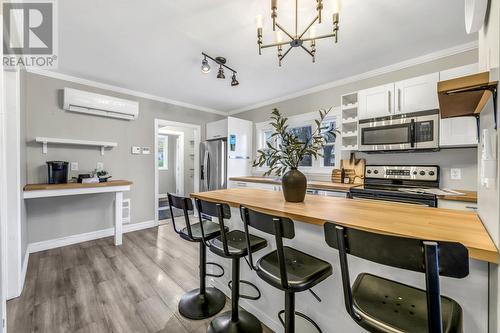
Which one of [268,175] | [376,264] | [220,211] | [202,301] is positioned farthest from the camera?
[268,175]

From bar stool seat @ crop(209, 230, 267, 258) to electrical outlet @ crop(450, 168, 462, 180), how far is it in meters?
2.49

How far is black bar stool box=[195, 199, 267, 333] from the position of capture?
1414mm

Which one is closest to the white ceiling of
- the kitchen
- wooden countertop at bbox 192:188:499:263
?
the kitchen

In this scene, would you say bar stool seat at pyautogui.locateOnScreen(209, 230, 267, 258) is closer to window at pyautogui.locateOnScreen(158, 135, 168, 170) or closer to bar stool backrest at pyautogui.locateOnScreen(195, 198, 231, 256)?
bar stool backrest at pyautogui.locateOnScreen(195, 198, 231, 256)

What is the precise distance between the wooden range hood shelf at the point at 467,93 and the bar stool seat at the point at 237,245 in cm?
126

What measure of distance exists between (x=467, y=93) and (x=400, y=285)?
0.87 m

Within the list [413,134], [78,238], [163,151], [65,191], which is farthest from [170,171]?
[413,134]

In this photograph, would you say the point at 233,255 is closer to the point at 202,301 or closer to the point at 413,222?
the point at 202,301

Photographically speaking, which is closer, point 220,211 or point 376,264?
point 376,264

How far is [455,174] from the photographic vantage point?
249 centimetres

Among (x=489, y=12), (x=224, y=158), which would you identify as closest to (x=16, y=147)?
(x=224, y=158)

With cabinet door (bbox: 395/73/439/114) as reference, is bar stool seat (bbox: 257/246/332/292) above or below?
below

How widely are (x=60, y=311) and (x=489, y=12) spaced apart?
11.0 feet

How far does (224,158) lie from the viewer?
174 inches
